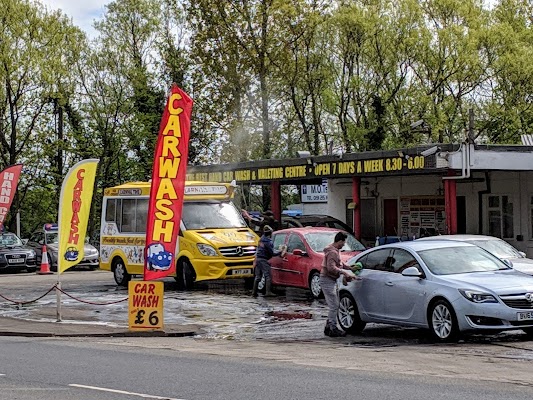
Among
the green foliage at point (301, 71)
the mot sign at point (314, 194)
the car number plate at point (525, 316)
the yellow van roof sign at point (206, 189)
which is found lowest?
the car number plate at point (525, 316)

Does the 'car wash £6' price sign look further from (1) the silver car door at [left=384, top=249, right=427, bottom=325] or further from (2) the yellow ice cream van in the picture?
(2) the yellow ice cream van

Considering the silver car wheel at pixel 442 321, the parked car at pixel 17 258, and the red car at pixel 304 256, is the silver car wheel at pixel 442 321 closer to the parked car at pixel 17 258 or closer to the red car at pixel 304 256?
the red car at pixel 304 256

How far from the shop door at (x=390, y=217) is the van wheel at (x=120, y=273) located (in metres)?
11.6

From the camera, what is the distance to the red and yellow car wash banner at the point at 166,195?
663 inches

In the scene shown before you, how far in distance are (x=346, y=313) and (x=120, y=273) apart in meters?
12.6

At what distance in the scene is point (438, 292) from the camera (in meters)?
14.8

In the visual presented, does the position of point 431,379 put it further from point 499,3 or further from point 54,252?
point 499,3

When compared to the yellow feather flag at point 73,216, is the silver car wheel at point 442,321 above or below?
below

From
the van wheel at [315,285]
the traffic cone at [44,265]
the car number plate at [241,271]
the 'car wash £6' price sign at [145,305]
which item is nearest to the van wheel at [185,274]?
the car number plate at [241,271]

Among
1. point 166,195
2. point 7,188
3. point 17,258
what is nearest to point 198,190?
point 7,188

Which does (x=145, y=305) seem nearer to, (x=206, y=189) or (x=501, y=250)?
(x=501, y=250)

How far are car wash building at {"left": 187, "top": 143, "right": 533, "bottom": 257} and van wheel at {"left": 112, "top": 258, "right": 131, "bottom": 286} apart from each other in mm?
8074

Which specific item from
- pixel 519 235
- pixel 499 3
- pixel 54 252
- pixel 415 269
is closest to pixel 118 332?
pixel 415 269

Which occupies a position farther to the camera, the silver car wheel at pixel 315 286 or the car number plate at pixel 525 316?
the silver car wheel at pixel 315 286
